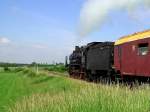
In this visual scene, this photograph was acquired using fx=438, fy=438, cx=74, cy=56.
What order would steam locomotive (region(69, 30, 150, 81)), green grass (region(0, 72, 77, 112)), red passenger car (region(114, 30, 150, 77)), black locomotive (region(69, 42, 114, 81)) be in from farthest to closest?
1. black locomotive (region(69, 42, 114, 81))
2. green grass (region(0, 72, 77, 112))
3. steam locomotive (region(69, 30, 150, 81))
4. red passenger car (region(114, 30, 150, 77))

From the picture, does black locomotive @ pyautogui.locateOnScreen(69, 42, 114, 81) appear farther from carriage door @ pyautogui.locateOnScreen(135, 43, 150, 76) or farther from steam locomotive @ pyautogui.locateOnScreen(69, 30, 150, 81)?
carriage door @ pyautogui.locateOnScreen(135, 43, 150, 76)

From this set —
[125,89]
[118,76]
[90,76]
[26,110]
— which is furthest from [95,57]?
[26,110]

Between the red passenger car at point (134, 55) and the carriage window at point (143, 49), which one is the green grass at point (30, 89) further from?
the carriage window at point (143, 49)

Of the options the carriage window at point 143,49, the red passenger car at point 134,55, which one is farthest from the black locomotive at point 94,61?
the carriage window at point 143,49

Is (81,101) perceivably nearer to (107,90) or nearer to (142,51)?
(107,90)

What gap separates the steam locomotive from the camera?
23438 millimetres

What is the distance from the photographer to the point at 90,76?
130ft

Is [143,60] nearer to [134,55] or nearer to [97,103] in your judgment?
[134,55]

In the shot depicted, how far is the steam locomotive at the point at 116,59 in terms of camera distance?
23.4 m

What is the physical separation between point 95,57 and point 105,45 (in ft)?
9.74

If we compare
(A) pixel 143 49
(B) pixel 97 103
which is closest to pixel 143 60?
(A) pixel 143 49

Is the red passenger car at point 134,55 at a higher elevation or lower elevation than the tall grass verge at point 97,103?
higher

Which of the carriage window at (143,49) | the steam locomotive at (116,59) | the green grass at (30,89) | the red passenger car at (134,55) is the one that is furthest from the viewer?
the green grass at (30,89)

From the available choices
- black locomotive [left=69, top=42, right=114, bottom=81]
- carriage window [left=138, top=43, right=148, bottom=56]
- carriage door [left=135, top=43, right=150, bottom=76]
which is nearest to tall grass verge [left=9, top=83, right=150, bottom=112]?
carriage door [left=135, top=43, right=150, bottom=76]
